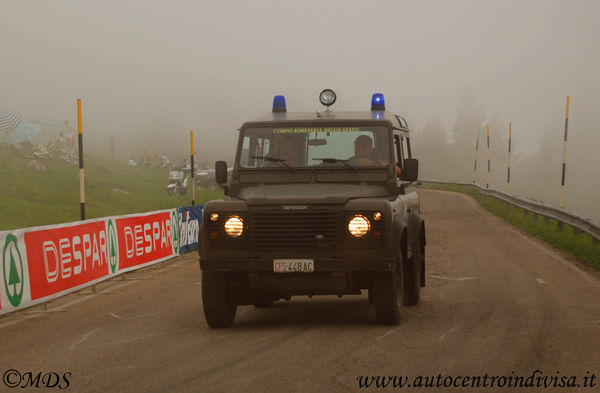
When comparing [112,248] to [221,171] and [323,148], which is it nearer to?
[221,171]

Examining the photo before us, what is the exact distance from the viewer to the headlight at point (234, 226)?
8.80 meters

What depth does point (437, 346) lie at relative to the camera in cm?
782

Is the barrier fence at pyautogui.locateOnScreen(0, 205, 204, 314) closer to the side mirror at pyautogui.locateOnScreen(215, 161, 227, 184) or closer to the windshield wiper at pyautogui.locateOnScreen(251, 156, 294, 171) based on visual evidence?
the side mirror at pyautogui.locateOnScreen(215, 161, 227, 184)

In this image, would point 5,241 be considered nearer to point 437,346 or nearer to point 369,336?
point 369,336

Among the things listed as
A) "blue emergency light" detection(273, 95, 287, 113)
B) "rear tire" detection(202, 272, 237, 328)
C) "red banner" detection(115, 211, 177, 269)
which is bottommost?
Answer: "red banner" detection(115, 211, 177, 269)

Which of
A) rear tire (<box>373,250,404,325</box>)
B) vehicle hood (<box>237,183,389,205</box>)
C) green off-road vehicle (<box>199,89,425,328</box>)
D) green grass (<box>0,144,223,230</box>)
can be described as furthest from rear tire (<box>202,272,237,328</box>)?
green grass (<box>0,144,223,230</box>)

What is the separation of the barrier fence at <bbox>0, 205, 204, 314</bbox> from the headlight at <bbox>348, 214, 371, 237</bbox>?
4.98m

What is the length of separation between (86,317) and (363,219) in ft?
14.1

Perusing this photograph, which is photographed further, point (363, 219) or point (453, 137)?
point (453, 137)

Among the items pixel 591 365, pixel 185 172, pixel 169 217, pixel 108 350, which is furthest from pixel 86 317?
pixel 185 172

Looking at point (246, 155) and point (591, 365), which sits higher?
point (246, 155)

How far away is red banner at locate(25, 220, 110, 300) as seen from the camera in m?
11.7

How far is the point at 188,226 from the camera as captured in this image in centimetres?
2014

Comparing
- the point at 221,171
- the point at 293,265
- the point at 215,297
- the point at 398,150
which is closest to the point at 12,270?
the point at 221,171
